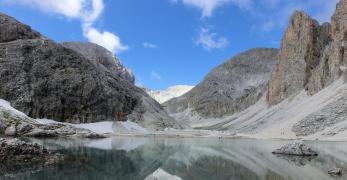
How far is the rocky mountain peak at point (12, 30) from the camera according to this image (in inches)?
4526

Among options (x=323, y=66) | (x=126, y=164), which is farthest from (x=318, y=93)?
(x=126, y=164)

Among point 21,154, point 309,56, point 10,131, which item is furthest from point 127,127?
point 21,154

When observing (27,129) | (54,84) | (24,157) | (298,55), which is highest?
(298,55)

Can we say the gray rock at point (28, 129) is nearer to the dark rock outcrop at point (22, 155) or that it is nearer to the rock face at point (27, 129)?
the rock face at point (27, 129)

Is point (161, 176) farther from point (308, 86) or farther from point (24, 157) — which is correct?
point (308, 86)

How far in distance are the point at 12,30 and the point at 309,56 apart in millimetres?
99609

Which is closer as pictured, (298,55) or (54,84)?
(54,84)

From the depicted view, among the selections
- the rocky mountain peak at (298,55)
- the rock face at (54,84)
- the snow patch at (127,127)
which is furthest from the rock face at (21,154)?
the rocky mountain peak at (298,55)

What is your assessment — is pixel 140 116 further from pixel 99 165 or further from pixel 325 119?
pixel 99 165

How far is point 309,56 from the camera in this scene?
15975cm

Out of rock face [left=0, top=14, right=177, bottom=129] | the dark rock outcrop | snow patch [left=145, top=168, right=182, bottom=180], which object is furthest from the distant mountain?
the dark rock outcrop

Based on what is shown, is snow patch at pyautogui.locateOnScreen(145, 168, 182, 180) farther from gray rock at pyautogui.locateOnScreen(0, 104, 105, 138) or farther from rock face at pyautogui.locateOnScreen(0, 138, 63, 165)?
gray rock at pyautogui.locateOnScreen(0, 104, 105, 138)

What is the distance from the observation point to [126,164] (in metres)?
33.8

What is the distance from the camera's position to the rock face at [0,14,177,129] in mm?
105125
